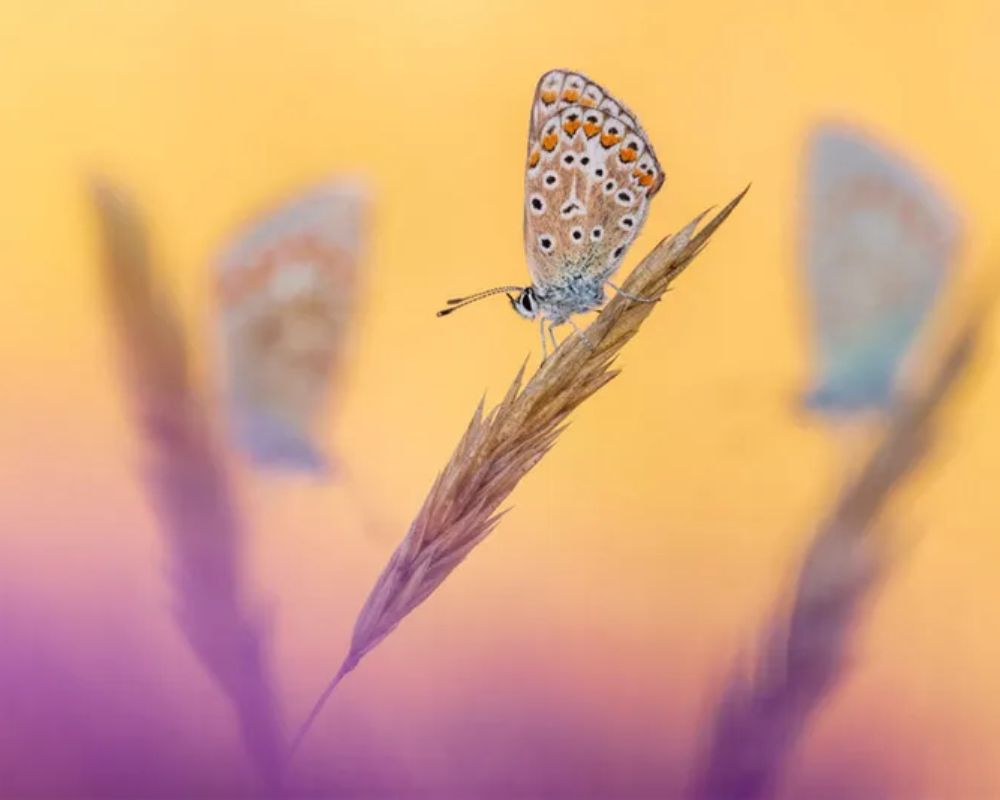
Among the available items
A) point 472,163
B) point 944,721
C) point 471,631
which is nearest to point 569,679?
point 471,631

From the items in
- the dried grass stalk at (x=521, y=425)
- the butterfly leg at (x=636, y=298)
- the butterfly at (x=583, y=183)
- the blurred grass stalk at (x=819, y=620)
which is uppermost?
the butterfly at (x=583, y=183)

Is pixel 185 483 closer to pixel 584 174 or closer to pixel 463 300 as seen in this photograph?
pixel 463 300

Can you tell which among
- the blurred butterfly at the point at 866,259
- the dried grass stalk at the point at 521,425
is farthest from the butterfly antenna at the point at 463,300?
the blurred butterfly at the point at 866,259

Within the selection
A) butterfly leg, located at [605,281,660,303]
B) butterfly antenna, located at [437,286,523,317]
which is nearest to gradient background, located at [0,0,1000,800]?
butterfly antenna, located at [437,286,523,317]

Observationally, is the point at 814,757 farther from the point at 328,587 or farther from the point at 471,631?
the point at 328,587

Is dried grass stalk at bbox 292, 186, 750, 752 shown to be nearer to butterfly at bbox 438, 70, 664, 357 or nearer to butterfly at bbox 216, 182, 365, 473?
butterfly at bbox 438, 70, 664, 357

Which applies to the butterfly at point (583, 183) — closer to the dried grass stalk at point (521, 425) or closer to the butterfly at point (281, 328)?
the dried grass stalk at point (521, 425)
